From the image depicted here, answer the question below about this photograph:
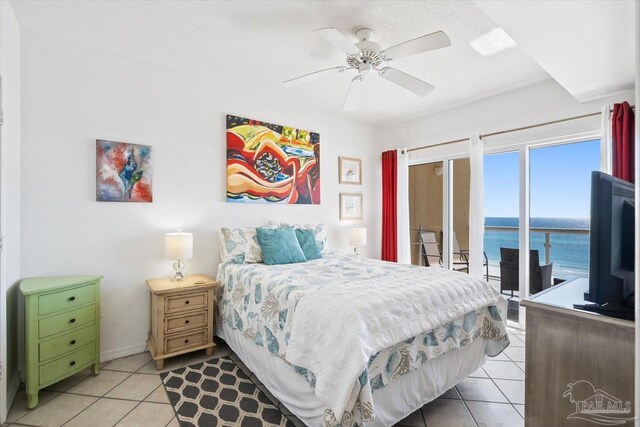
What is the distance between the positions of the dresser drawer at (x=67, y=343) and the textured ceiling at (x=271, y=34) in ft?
7.68

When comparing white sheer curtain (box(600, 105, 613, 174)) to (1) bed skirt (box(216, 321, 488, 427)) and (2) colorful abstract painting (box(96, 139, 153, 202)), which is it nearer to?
(1) bed skirt (box(216, 321, 488, 427))

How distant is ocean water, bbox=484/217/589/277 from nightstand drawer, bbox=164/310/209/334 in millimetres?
3357

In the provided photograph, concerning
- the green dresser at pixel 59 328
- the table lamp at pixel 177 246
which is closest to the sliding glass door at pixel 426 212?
the table lamp at pixel 177 246

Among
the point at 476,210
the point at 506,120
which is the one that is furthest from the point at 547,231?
the point at 506,120

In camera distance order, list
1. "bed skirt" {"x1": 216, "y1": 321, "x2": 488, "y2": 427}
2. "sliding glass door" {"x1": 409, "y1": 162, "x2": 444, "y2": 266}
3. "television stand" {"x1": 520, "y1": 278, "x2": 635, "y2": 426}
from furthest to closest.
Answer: "sliding glass door" {"x1": 409, "y1": 162, "x2": 444, "y2": 266} → "bed skirt" {"x1": 216, "y1": 321, "x2": 488, "y2": 427} → "television stand" {"x1": 520, "y1": 278, "x2": 635, "y2": 426}

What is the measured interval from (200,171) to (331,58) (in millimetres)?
1740

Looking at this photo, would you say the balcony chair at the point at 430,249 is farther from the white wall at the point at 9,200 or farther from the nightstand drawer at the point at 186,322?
the white wall at the point at 9,200

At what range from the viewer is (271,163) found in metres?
3.65

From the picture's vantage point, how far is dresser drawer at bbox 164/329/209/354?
2.55m

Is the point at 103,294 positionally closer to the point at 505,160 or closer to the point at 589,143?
the point at 505,160

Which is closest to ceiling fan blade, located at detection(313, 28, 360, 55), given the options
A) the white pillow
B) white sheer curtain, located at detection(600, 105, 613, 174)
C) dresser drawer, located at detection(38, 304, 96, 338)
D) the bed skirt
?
the white pillow

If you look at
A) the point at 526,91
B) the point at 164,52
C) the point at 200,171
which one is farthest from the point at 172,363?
the point at 526,91

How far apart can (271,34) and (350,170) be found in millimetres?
2421

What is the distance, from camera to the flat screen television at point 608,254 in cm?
119
